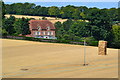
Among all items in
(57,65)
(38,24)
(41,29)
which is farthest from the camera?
(41,29)

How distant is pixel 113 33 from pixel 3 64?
7647cm

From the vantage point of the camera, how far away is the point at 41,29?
125438 mm

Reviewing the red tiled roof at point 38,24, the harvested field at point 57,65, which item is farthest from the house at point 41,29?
the harvested field at point 57,65

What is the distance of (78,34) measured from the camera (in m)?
141

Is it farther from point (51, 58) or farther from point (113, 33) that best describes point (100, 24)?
point (51, 58)

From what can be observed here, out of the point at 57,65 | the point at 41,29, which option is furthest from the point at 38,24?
the point at 57,65

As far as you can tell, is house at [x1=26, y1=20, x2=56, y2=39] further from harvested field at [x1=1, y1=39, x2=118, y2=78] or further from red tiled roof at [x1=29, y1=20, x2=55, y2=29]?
harvested field at [x1=1, y1=39, x2=118, y2=78]

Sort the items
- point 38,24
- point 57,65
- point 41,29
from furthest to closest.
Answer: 1. point 41,29
2. point 38,24
3. point 57,65

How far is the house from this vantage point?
4899 inches

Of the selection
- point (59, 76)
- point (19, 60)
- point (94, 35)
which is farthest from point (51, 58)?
point (94, 35)

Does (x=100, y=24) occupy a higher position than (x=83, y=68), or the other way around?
(x=100, y=24)

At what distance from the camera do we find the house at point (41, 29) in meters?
124

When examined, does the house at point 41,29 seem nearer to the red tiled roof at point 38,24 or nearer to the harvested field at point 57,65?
the red tiled roof at point 38,24

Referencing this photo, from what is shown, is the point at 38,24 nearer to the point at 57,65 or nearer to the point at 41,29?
the point at 41,29
